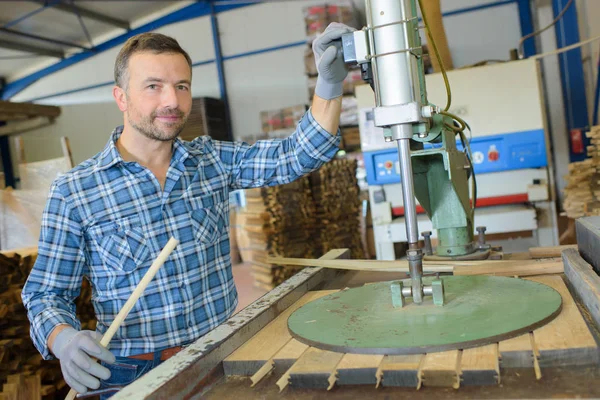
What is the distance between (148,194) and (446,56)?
8.30 feet

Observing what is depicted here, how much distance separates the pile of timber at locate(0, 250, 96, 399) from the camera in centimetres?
308

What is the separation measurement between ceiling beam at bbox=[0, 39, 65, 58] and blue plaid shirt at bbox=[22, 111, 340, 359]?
7.63 m

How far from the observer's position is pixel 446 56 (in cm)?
348

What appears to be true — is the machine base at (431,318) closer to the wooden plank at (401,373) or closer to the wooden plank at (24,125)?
the wooden plank at (401,373)

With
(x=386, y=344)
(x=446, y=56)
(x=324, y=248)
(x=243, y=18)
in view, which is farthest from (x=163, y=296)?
(x=243, y=18)

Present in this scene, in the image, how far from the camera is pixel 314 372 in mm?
866

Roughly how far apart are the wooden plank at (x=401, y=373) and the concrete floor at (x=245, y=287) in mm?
4177

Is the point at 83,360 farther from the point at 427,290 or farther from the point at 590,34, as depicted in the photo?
the point at 590,34

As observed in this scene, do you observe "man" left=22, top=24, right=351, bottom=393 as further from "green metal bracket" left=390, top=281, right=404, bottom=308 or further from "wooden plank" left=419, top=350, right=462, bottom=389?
"wooden plank" left=419, top=350, right=462, bottom=389

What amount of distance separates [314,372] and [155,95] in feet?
3.25

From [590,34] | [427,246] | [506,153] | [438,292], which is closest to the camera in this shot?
[438,292]

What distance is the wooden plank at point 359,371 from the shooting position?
2.78ft

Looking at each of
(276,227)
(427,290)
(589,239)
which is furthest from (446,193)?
(276,227)

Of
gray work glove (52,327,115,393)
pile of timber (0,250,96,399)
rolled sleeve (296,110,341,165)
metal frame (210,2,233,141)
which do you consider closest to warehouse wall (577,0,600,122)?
rolled sleeve (296,110,341,165)
